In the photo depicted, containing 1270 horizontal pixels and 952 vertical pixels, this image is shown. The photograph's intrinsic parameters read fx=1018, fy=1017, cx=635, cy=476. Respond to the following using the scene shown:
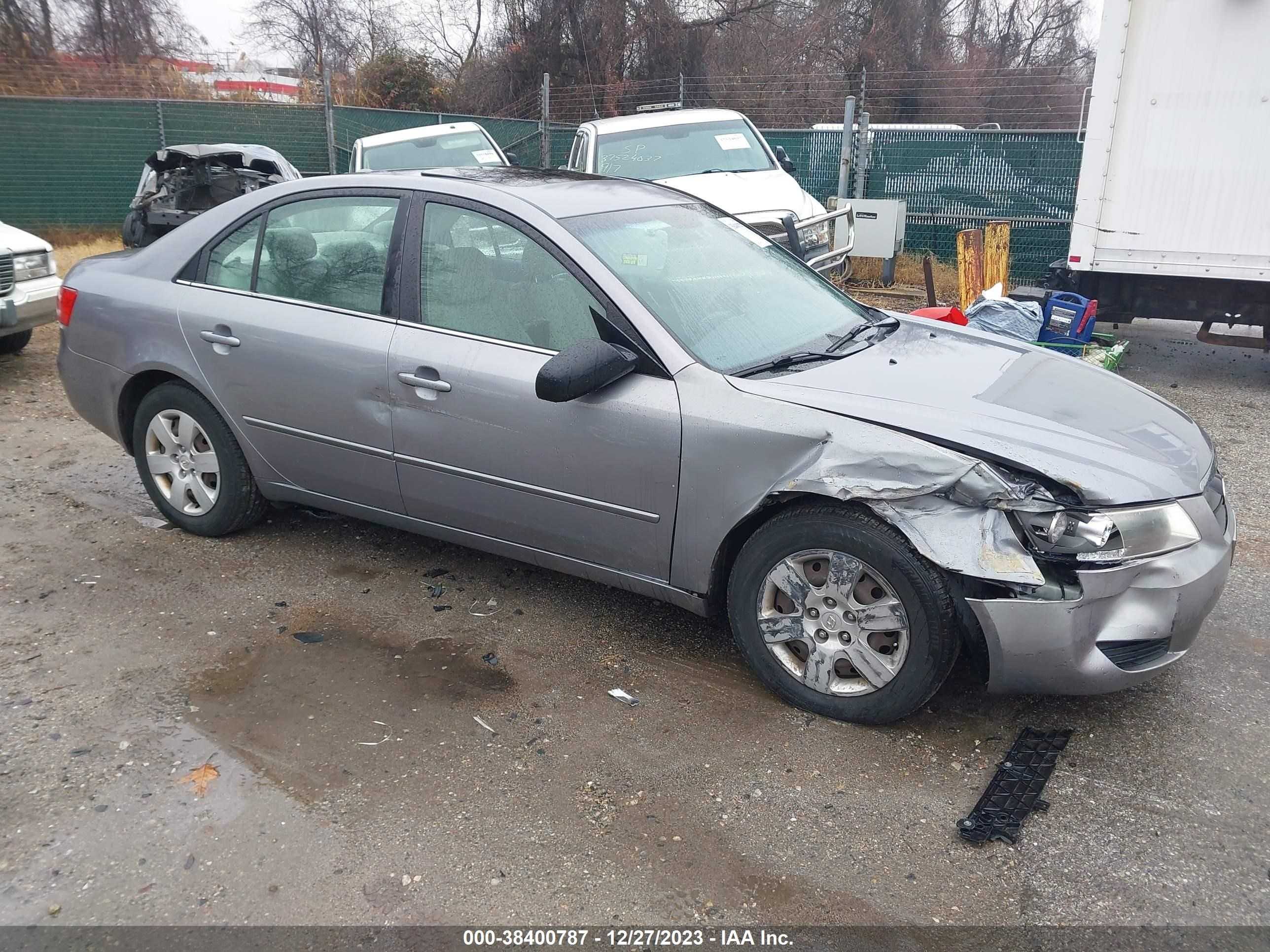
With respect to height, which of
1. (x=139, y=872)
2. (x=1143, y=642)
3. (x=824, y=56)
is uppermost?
(x=824, y=56)

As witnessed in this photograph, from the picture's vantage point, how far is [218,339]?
4367 millimetres

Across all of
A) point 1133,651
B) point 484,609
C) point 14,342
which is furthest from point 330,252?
point 14,342

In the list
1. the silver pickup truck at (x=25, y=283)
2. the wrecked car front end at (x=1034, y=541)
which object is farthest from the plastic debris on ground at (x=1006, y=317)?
the silver pickup truck at (x=25, y=283)

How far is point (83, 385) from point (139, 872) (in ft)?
9.70

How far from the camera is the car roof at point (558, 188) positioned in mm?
3982

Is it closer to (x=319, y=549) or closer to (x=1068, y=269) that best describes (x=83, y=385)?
(x=319, y=549)

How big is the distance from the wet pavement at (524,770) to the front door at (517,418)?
1.68 feet

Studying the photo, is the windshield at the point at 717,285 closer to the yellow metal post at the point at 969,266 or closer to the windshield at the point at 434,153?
the yellow metal post at the point at 969,266

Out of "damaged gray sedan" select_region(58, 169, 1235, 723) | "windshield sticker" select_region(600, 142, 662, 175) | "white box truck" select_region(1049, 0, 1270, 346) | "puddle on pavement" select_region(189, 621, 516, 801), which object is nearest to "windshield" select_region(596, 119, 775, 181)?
"windshield sticker" select_region(600, 142, 662, 175)

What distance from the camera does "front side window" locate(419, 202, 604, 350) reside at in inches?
145

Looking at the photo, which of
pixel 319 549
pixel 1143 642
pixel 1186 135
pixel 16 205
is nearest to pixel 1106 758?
pixel 1143 642

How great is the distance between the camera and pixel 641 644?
12.9 feet

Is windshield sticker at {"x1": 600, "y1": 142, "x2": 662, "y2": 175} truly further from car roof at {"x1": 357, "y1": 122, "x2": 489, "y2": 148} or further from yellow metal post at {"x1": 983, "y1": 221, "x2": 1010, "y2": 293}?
yellow metal post at {"x1": 983, "y1": 221, "x2": 1010, "y2": 293}

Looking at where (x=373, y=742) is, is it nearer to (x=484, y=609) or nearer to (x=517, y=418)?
(x=484, y=609)
